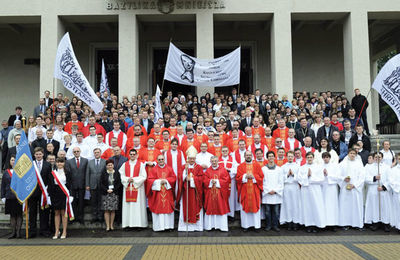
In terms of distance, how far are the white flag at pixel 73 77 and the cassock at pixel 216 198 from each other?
13.4 feet

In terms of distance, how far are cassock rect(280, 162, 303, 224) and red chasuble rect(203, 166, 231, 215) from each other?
57.3 inches

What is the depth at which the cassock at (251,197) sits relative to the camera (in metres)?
9.38

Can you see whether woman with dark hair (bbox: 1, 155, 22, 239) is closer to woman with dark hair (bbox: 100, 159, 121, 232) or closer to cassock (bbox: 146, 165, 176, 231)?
woman with dark hair (bbox: 100, 159, 121, 232)

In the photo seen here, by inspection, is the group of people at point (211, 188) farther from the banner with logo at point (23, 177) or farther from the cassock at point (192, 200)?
the banner with logo at point (23, 177)

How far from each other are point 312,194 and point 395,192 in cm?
209

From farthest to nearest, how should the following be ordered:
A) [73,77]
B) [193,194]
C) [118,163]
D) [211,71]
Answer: [211,71] < [73,77] < [118,163] < [193,194]

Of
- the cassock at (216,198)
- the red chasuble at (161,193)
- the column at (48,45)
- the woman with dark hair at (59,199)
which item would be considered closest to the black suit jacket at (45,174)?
the woman with dark hair at (59,199)

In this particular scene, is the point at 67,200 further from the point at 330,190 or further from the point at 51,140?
the point at 330,190

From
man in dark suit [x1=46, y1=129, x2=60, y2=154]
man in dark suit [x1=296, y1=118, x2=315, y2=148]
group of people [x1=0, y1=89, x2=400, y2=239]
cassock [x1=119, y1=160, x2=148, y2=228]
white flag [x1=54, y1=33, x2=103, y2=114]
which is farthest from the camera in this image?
man in dark suit [x1=296, y1=118, x2=315, y2=148]

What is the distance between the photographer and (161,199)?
9398 millimetres

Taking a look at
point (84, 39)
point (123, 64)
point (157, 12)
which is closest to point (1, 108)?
point (84, 39)

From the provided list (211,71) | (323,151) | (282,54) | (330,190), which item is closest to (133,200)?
(330,190)

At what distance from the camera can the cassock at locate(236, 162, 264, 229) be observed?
9375 millimetres

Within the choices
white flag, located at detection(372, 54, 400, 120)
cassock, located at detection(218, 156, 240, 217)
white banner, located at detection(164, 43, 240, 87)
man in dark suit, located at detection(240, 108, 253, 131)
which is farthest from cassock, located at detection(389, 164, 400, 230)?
white banner, located at detection(164, 43, 240, 87)
